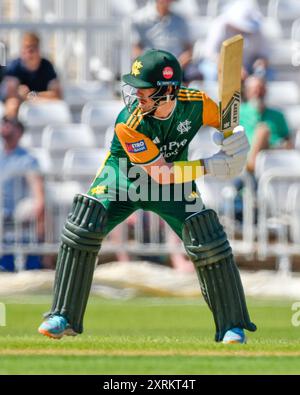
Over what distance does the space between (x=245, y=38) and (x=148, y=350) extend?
760 cm

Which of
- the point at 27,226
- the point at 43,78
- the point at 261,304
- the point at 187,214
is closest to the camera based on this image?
the point at 187,214

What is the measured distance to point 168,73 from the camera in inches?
311

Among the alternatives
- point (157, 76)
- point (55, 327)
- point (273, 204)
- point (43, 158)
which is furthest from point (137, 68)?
point (43, 158)

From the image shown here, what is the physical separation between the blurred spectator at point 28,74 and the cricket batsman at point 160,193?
6666 mm

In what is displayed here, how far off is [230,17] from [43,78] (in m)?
2.15

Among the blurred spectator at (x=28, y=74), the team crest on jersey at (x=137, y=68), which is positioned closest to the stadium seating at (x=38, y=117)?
the blurred spectator at (x=28, y=74)

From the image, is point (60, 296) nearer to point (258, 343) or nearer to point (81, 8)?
point (258, 343)

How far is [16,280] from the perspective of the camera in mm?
13227

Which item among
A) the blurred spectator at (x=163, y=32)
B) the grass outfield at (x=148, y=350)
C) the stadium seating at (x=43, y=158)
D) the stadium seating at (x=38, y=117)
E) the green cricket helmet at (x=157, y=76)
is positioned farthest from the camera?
the blurred spectator at (x=163, y=32)

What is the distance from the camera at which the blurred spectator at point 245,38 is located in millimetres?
14398

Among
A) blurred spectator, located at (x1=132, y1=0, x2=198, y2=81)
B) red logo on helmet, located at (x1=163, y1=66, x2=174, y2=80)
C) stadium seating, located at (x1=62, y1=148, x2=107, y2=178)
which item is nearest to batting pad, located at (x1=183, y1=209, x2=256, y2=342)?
red logo on helmet, located at (x1=163, y1=66, x2=174, y2=80)

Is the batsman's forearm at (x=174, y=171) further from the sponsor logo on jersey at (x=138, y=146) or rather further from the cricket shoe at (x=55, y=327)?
the cricket shoe at (x=55, y=327)

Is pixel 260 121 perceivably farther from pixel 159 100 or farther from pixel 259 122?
pixel 159 100
